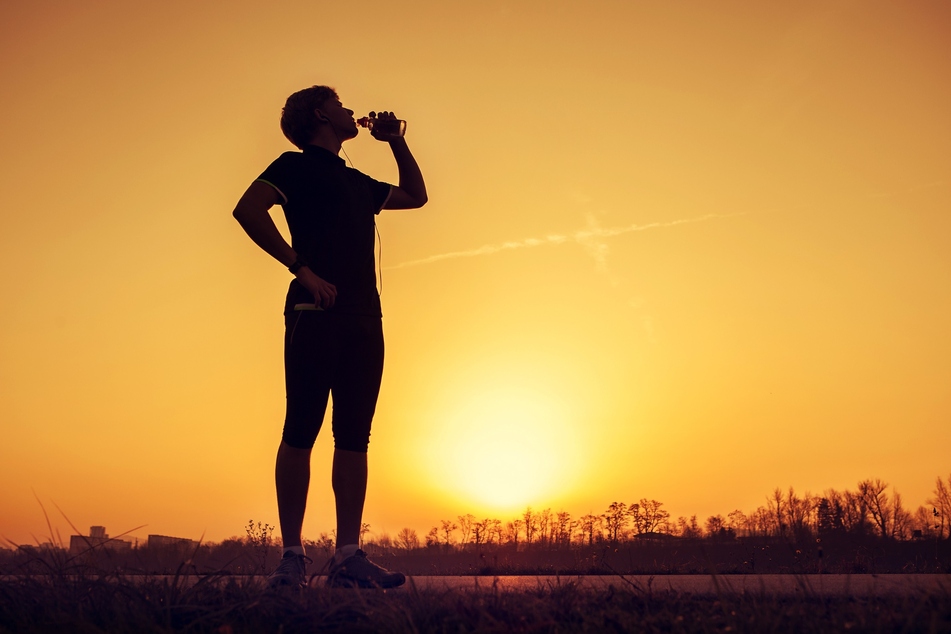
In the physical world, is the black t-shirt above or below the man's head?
below

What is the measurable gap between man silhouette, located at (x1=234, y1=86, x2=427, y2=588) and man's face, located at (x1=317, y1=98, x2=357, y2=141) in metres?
0.20

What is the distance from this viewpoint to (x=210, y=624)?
224 cm

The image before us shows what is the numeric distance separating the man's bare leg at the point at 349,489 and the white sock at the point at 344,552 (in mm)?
92

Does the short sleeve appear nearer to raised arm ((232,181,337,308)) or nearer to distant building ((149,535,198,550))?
raised arm ((232,181,337,308))

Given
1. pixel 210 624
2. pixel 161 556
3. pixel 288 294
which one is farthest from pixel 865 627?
pixel 288 294

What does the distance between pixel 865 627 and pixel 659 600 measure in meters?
0.79

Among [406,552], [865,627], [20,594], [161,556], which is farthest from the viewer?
[406,552]

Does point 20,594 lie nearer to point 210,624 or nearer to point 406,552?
point 210,624

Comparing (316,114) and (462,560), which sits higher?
(316,114)

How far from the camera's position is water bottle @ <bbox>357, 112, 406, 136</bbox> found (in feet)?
15.8

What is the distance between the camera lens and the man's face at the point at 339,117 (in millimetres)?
4645

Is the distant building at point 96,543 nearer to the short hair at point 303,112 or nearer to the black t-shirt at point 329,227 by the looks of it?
the black t-shirt at point 329,227

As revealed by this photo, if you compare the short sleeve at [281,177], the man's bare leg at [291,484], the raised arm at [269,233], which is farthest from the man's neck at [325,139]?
the man's bare leg at [291,484]

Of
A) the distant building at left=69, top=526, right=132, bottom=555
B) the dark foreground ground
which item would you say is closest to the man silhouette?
the distant building at left=69, top=526, right=132, bottom=555
